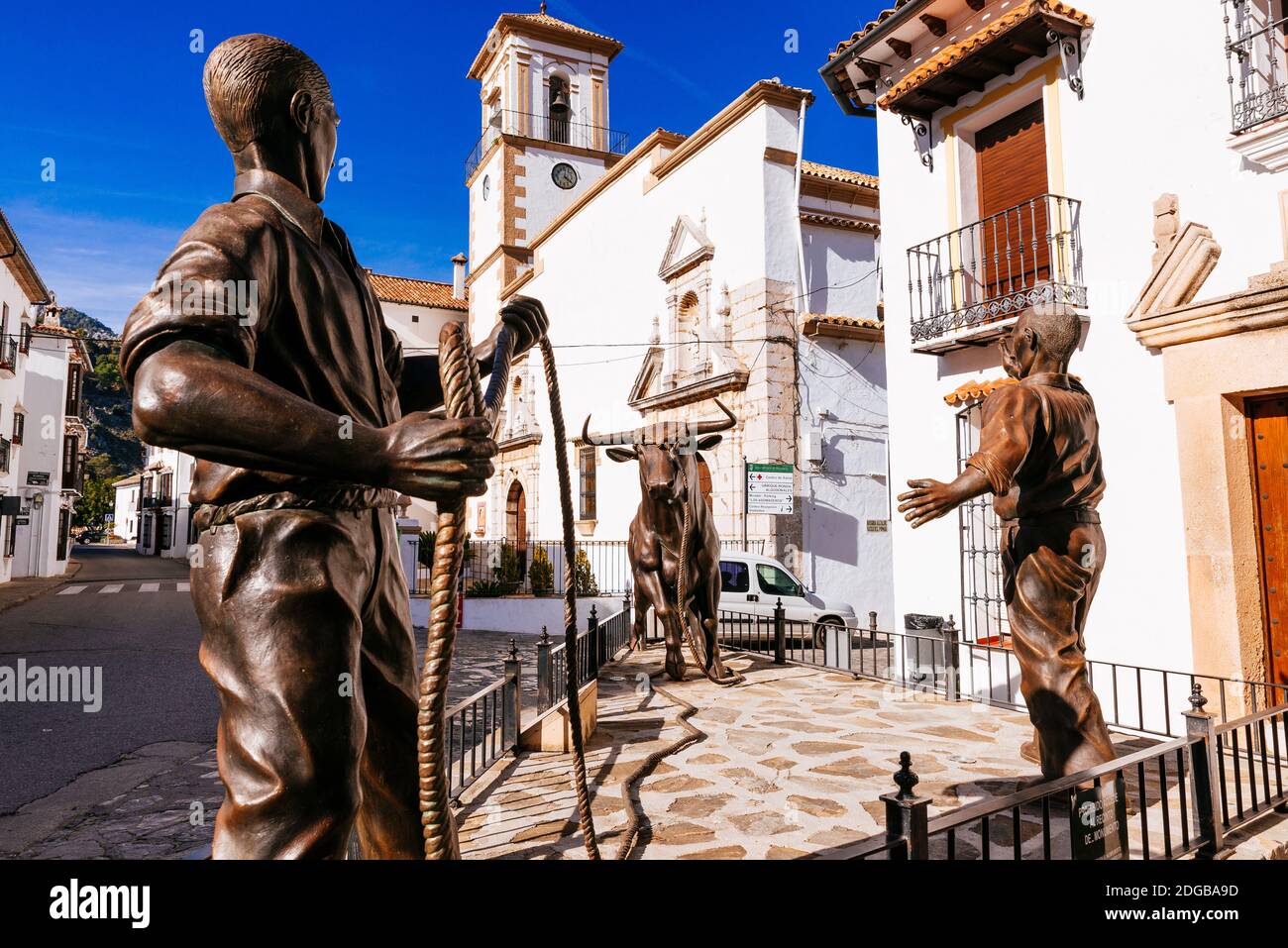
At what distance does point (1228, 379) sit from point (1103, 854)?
453 centimetres

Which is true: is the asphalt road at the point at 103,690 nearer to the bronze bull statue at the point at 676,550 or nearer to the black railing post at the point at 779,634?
the bronze bull statue at the point at 676,550

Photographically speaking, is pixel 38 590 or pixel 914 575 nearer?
pixel 914 575

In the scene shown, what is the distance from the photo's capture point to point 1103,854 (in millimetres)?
3334

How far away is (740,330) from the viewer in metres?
15.3

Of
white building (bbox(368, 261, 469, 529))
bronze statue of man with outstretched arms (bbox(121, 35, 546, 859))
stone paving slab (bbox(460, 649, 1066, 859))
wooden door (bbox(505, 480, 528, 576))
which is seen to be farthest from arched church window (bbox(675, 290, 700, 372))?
white building (bbox(368, 261, 469, 529))

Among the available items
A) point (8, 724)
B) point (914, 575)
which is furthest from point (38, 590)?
point (914, 575)

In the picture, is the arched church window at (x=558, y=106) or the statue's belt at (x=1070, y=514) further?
the arched church window at (x=558, y=106)

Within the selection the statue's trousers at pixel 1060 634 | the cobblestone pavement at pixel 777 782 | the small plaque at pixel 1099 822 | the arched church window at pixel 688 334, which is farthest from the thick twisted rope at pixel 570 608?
the arched church window at pixel 688 334

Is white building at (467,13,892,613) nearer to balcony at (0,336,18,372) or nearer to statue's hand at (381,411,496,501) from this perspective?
statue's hand at (381,411,496,501)

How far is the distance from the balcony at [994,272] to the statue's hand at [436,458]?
7.30 meters

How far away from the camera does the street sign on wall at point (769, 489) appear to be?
13750 millimetres

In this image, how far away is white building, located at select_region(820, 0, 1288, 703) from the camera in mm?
6211

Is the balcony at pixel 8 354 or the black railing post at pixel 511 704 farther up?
the balcony at pixel 8 354
